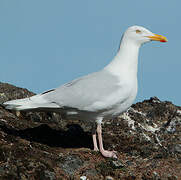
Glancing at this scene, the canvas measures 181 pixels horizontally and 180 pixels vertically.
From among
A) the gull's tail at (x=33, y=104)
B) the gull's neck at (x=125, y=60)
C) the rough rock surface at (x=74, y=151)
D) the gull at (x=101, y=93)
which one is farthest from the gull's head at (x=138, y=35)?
the rough rock surface at (x=74, y=151)

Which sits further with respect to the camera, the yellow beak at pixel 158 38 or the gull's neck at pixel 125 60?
the yellow beak at pixel 158 38

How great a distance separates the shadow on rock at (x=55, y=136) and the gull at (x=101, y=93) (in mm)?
1028

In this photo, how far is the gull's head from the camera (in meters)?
11.2

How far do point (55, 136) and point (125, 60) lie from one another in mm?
3510

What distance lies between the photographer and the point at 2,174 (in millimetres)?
8828

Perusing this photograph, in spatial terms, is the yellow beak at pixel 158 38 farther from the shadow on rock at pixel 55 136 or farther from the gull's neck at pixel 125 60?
the shadow on rock at pixel 55 136

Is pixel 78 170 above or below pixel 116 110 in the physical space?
below

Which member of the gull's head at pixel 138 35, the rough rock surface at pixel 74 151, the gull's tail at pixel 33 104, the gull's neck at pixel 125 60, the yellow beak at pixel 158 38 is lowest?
the rough rock surface at pixel 74 151

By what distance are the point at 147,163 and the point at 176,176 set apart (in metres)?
0.92

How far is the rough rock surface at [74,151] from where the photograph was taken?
9.48 m

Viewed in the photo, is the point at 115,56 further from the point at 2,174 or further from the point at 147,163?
the point at 2,174

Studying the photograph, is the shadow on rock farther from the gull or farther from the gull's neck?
the gull's neck

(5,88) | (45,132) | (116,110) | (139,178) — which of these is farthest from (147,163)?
(5,88)

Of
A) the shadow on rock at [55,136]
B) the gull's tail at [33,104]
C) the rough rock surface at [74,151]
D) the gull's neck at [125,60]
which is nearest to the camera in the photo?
the rough rock surface at [74,151]
